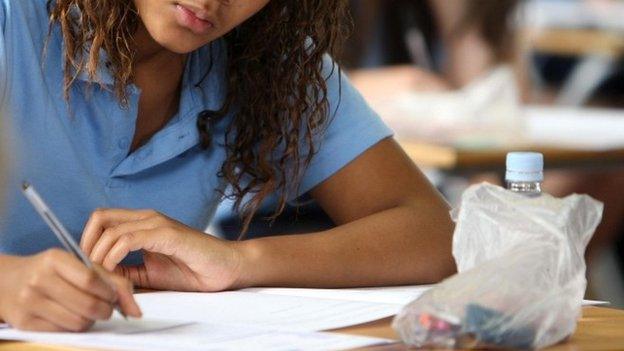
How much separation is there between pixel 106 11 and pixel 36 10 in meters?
0.09

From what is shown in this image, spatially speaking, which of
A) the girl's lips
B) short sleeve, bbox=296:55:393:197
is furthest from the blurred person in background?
the girl's lips

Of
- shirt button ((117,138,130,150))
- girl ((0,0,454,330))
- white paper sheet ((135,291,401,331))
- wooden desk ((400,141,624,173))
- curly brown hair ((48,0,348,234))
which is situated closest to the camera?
white paper sheet ((135,291,401,331))

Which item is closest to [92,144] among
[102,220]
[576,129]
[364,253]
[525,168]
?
[102,220]

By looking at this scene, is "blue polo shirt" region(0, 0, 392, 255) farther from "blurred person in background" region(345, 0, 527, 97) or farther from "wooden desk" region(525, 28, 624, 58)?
"wooden desk" region(525, 28, 624, 58)

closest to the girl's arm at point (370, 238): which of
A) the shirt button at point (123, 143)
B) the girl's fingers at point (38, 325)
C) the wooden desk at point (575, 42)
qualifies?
the shirt button at point (123, 143)

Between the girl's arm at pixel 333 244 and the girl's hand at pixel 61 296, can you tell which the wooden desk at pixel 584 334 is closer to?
the girl's hand at pixel 61 296

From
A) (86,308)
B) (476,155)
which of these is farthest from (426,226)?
(476,155)

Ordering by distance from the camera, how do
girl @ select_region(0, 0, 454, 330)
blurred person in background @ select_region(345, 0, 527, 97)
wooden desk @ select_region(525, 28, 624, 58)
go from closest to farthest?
girl @ select_region(0, 0, 454, 330)
blurred person in background @ select_region(345, 0, 527, 97)
wooden desk @ select_region(525, 28, 624, 58)

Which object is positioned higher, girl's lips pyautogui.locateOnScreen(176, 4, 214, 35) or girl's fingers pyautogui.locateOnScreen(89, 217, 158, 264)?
girl's lips pyautogui.locateOnScreen(176, 4, 214, 35)

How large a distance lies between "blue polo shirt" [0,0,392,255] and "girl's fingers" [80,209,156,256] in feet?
0.67

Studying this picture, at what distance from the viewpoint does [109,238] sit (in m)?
1.52

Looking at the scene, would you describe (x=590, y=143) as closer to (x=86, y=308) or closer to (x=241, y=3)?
(x=241, y=3)

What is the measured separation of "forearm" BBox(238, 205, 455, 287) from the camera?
65.0 inches

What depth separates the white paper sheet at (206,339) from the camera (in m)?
1.25
